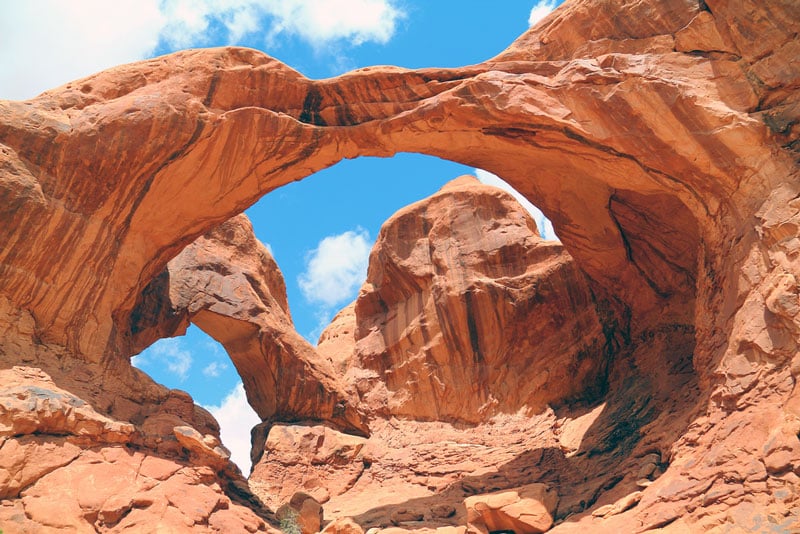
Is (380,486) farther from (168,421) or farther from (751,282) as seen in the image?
(751,282)

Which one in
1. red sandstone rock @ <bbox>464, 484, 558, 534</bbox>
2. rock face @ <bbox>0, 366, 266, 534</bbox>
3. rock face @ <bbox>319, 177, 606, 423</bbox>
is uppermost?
rock face @ <bbox>319, 177, 606, 423</bbox>

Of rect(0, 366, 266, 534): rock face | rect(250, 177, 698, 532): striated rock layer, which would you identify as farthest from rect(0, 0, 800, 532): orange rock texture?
rect(250, 177, 698, 532): striated rock layer

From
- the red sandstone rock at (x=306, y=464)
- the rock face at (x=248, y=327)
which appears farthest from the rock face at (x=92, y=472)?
the rock face at (x=248, y=327)

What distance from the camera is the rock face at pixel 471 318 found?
20297 millimetres

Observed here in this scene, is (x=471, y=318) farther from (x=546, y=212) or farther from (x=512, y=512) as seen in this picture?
(x=512, y=512)

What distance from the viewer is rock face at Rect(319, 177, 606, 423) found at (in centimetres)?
2030

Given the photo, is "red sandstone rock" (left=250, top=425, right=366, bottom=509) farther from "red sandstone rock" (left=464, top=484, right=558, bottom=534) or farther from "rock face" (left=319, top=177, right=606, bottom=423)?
"red sandstone rock" (left=464, top=484, right=558, bottom=534)

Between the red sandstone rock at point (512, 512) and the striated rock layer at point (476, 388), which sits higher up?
the striated rock layer at point (476, 388)

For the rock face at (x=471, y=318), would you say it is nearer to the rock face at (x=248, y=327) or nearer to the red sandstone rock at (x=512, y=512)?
the rock face at (x=248, y=327)

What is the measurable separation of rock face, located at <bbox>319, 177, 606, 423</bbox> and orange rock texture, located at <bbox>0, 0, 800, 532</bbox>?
1.40 m

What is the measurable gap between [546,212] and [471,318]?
15.2ft

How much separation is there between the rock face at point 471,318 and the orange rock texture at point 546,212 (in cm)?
140

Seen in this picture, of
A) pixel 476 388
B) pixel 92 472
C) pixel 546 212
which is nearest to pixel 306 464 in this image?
pixel 476 388

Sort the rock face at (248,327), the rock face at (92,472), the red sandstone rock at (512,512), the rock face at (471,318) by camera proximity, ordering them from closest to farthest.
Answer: the rock face at (92,472)
the red sandstone rock at (512,512)
the rock face at (248,327)
the rock face at (471,318)
